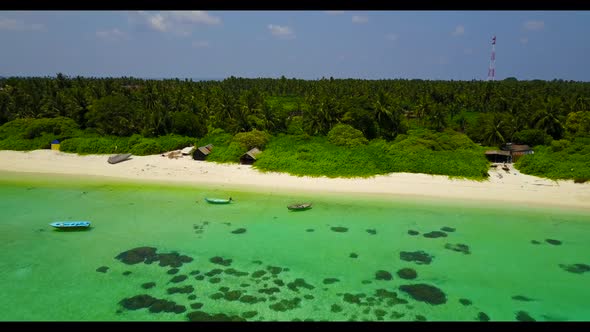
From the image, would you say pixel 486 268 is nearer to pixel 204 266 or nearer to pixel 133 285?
pixel 204 266

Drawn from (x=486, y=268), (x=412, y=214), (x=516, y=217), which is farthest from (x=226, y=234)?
(x=516, y=217)

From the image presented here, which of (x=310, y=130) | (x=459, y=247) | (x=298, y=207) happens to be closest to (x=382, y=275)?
(x=459, y=247)

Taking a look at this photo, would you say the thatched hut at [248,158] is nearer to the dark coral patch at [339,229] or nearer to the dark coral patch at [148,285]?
the dark coral patch at [339,229]

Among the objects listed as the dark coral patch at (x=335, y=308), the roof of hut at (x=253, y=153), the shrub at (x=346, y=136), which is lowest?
the dark coral patch at (x=335, y=308)

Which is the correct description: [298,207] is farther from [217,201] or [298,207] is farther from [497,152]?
[497,152]

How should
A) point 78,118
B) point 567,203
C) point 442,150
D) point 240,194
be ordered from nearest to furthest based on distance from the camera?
point 567,203 → point 240,194 → point 442,150 → point 78,118

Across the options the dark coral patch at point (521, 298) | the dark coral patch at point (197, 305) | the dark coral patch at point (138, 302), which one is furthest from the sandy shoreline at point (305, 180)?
the dark coral patch at point (138, 302)

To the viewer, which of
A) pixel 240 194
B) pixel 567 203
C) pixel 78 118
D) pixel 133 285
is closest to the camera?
pixel 133 285
